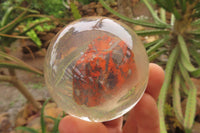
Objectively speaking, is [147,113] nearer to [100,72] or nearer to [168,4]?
[100,72]

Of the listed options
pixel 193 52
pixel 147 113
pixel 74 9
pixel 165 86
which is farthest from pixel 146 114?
pixel 193 52

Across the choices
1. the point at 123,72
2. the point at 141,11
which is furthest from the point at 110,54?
the point at 141,11

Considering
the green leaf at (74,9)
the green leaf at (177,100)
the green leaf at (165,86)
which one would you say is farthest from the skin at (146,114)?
the green leaf at (74,9)

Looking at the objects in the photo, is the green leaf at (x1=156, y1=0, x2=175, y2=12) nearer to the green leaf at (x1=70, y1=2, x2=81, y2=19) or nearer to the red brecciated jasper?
the green leaf at (x1=70, y1=2, x2=81, y2=19)

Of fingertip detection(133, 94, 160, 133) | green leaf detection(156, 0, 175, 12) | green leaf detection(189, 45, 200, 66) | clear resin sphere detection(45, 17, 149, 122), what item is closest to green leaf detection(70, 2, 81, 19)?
clear resin sphere detection(45, 17, 149, 122)

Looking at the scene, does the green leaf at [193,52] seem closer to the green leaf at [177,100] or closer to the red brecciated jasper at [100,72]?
the green leaf at [177,100]

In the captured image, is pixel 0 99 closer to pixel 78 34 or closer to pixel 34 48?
pixel 34 48

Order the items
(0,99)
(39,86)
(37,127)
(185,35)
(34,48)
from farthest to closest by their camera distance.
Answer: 1. (34,48)
2. (39,86)
3. (0,99)
4. (37,127)
5. (185,35)
